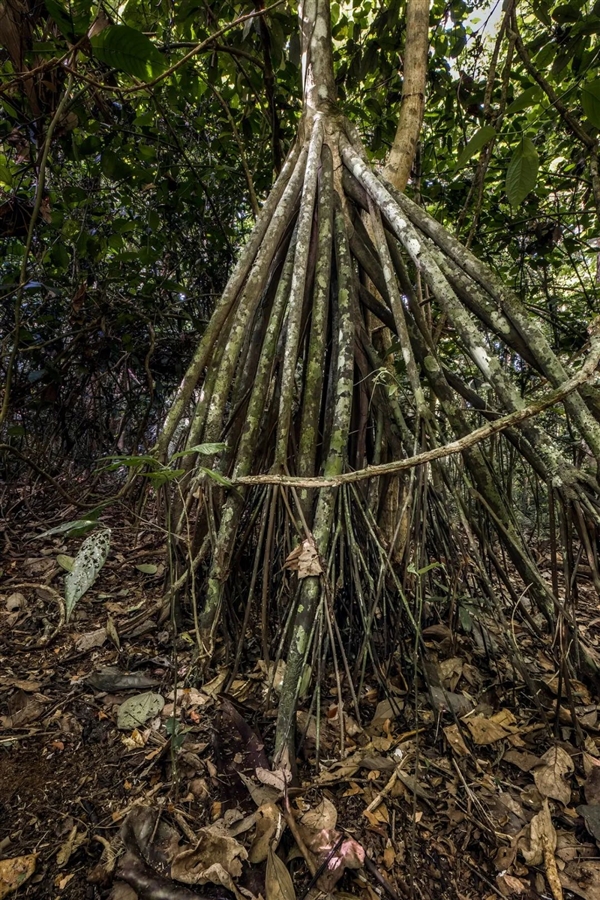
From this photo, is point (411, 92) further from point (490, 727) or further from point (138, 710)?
point (138, 710)

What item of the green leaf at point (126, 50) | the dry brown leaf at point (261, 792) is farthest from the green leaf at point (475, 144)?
the dry brown leaf at point (261, 792)

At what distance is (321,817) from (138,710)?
0.58 m

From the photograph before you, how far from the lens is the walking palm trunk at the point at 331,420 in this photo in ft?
4.20

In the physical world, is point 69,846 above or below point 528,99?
below

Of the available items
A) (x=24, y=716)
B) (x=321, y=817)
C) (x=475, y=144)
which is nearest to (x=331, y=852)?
(x=321, y=817)

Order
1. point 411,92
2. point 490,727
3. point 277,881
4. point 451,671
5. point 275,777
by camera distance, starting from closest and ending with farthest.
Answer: point 277,881 → point 275,777 → point 490,727 → point 451,671 → point 411,92

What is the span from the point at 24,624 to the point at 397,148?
2.65 meters

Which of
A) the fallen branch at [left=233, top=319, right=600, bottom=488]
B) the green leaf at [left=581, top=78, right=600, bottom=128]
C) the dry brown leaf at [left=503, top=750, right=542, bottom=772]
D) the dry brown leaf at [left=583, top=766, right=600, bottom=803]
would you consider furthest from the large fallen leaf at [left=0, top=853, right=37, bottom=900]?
the green leaf at [left=581, top=78, right=600, bottom=128]

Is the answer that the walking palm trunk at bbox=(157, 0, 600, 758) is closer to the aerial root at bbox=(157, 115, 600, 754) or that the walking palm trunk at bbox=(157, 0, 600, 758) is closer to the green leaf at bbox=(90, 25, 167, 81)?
the aerial root at bbox=(157, 115, 600, 754)

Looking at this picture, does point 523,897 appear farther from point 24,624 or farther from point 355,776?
point 24,624

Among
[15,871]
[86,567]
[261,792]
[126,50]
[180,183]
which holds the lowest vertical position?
[15,871]

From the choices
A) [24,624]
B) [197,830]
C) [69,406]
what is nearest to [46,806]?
[197,830]

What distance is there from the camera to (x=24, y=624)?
167cm

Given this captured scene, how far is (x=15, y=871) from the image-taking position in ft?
2.86
